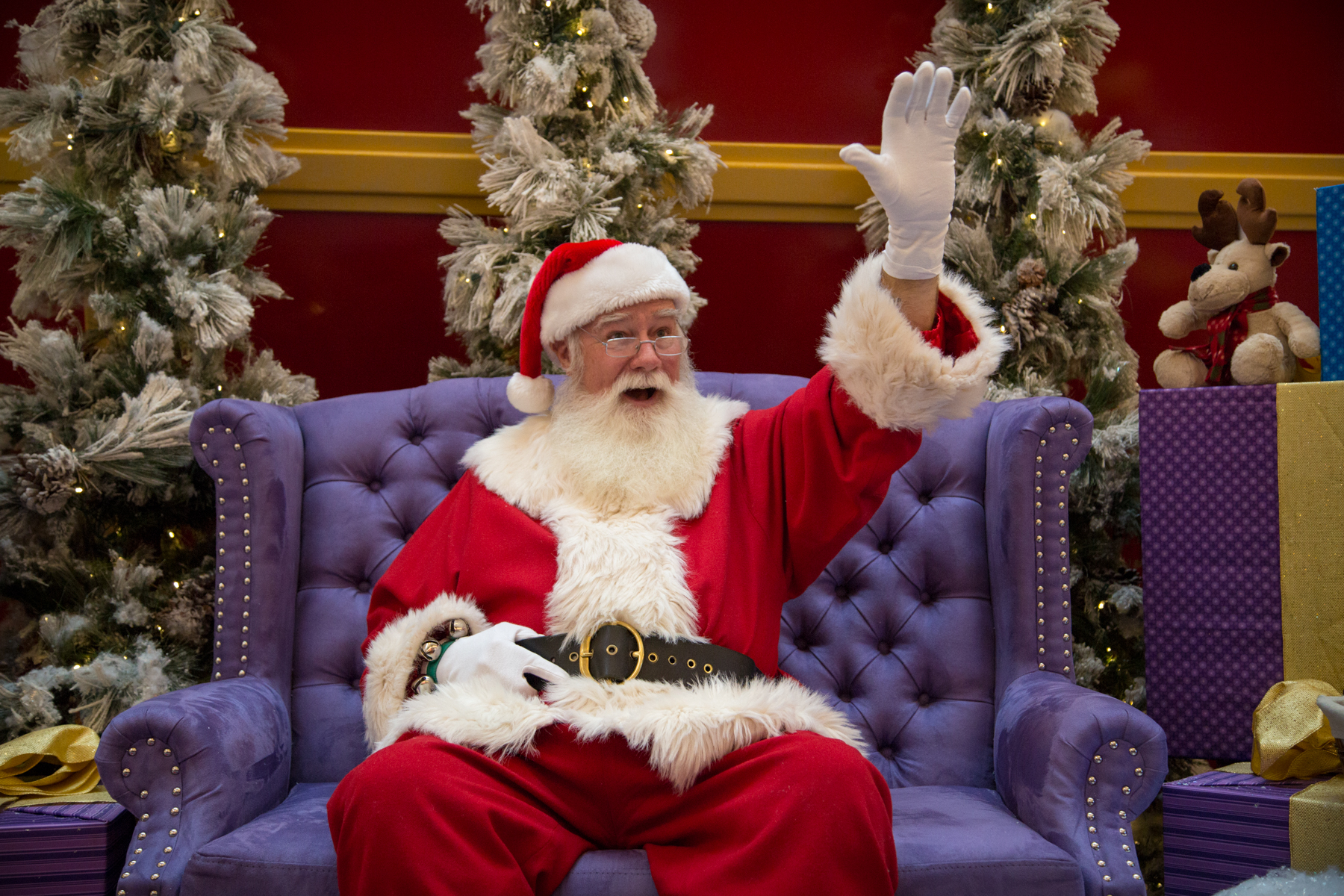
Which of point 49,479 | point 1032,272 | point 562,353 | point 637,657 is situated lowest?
point 637,657

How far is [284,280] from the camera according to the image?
10.3 feet

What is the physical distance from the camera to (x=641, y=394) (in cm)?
213

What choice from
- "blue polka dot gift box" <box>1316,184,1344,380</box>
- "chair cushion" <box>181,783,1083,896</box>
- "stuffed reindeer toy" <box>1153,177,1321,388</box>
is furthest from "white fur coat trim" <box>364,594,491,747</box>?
"blue polka dot gift box" <box>1316,184,1344,380</box>

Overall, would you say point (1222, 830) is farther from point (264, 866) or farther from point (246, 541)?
point (246, 541)

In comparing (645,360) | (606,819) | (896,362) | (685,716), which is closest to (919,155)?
(896,362)

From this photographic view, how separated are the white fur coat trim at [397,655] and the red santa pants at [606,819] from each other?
0.20 m

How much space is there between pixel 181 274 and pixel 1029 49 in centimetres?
220

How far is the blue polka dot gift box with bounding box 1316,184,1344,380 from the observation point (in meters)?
2.28

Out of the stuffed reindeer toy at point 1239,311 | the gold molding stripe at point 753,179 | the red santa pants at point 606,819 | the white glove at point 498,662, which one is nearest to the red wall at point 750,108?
the gold molding stripe at point 753,179

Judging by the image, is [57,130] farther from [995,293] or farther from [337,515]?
[995,293]

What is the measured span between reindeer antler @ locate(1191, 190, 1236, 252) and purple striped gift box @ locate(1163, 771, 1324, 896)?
1.26m

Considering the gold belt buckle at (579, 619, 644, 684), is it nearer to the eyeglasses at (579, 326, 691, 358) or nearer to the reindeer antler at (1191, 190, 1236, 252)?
the eyeglasses at (579, 326, 691, 358)

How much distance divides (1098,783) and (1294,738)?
0.48m

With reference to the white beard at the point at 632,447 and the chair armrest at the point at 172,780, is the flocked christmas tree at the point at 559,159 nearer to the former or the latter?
the white beard at the point at 632,447
